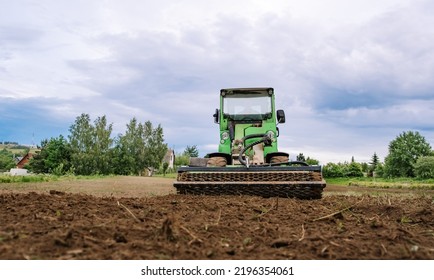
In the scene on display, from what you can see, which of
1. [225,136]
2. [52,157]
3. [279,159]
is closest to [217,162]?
[225,136]

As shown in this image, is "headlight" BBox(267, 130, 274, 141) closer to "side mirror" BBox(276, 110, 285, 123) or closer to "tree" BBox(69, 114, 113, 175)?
"side mirror" BBox(276, 110, 285, 123)

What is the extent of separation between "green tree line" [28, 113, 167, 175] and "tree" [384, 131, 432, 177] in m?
30.6

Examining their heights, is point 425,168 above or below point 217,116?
below

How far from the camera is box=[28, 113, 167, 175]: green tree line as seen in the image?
Answer: 52250 mm

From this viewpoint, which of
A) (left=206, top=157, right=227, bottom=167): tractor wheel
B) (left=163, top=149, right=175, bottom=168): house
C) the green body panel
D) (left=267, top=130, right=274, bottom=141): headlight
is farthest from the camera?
(left=163, top=149, right=175, bottom=168): house

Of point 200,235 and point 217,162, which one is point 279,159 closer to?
point 217,162

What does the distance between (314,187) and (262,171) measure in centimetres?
103

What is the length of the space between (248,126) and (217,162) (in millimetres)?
1445

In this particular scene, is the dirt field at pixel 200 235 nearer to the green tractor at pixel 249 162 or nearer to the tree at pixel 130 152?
the green tractor at pixel 249 162

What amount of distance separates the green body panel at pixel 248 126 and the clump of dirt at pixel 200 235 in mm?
4762

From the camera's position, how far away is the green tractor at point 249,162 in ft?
26.5

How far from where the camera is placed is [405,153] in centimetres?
4947

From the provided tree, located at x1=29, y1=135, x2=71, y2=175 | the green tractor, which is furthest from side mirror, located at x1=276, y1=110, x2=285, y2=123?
tree, located at x1=29, y1=135, x2=71, y2=175

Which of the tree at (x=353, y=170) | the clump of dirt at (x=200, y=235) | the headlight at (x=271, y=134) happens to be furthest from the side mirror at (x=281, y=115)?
the tree at (x=353, y=170)
